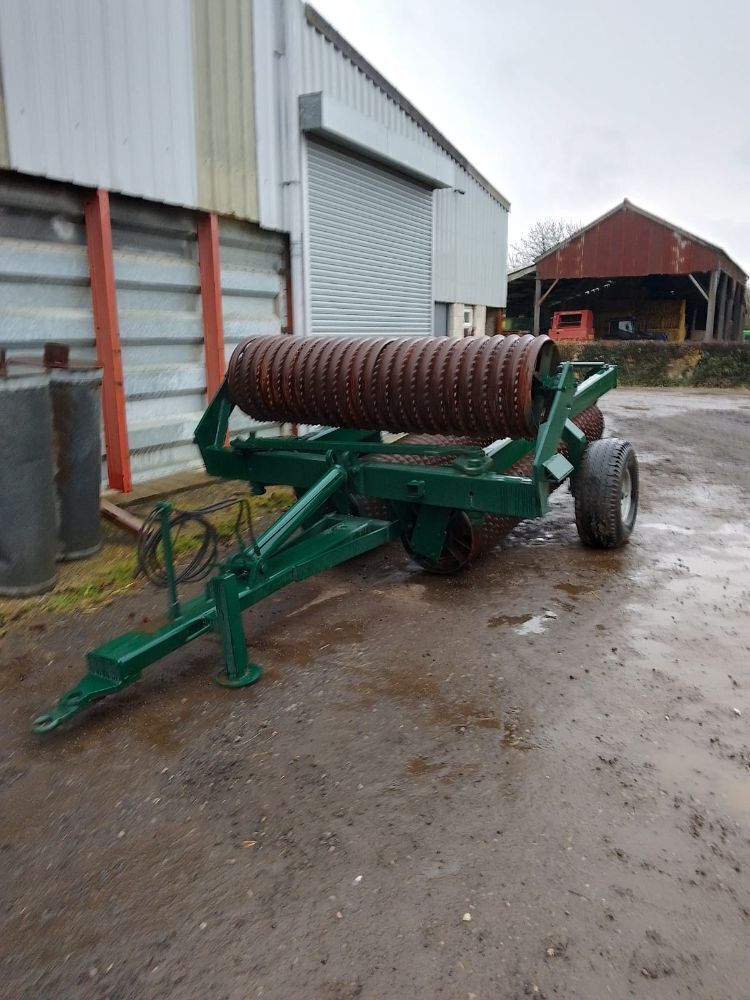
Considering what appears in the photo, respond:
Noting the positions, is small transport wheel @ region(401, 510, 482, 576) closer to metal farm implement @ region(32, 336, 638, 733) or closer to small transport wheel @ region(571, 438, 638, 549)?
metal farm implement @ region(32, 336, 638, 733)

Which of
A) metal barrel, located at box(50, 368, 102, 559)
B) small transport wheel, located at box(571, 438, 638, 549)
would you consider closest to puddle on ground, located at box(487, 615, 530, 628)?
small transport wheel, located at box(571, 438, 638, 549)

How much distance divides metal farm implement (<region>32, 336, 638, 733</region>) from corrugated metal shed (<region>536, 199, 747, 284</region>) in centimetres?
2311

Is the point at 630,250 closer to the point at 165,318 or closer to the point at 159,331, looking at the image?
the point at 165,318

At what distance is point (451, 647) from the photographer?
4.11m

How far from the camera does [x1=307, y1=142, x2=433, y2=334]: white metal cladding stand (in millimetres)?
9305

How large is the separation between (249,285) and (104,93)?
2470mm

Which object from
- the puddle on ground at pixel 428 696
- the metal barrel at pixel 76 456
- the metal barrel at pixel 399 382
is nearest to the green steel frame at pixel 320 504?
the metal barrel at pixel 399 382

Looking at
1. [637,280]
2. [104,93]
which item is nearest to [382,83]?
[104,93]

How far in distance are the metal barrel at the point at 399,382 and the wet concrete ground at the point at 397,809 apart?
3.84ft

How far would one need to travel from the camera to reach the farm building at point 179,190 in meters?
5.93

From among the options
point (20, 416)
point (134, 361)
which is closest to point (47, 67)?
point (134, 361)

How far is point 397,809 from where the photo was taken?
2754 millimetres

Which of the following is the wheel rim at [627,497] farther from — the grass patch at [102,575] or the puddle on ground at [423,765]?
the puddle on ground at [423,765]

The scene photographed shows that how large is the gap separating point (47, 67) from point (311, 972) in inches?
246
